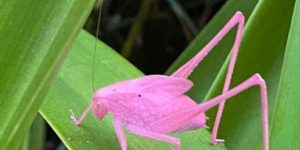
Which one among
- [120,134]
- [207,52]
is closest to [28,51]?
[120,134]

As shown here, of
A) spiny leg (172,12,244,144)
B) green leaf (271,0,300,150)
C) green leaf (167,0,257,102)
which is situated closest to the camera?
green leaf (271,0,300,150)

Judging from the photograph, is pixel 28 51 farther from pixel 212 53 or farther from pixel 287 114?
pixel 212 53

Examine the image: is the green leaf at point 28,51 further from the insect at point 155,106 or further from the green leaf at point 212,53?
the green leaf at point 212,53

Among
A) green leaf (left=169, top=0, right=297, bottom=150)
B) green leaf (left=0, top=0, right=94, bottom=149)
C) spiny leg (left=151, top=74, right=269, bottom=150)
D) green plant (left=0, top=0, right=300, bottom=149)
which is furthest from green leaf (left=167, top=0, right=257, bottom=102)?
green leaf (left=0, top=0, right=94, bottom=149)

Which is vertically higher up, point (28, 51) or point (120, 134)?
point (28, 51)

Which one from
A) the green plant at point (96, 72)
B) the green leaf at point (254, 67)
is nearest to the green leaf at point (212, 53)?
the green plant at point (96, 72)

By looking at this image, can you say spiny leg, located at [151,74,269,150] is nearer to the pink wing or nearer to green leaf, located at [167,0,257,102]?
the pink wing
